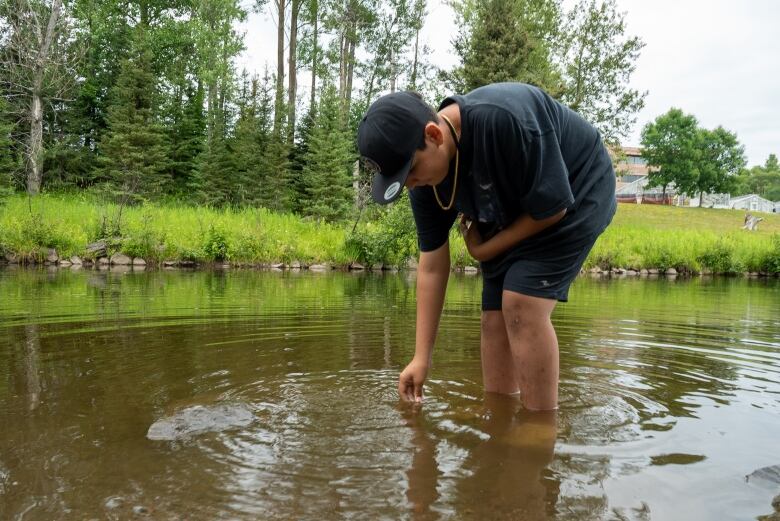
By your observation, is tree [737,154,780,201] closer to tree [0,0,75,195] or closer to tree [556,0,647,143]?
tree [556,0,647,143]

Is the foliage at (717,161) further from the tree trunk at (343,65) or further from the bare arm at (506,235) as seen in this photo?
the bare arm at (506,235)

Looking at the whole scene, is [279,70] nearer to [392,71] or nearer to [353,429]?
[392,71]

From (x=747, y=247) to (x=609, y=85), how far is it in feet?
40.1

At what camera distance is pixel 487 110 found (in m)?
2.15

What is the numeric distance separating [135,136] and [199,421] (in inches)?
951

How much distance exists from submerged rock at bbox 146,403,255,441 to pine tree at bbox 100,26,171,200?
22.4m

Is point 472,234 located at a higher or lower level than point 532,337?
higher

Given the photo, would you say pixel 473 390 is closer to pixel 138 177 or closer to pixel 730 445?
pixel 730 445

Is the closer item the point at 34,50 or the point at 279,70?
the point at 34,50

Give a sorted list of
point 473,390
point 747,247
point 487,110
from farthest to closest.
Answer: point 747,247, point 473,390, point 487,110

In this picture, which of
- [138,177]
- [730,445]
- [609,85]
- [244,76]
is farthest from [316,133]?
[730,445]

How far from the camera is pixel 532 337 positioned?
2.55 m

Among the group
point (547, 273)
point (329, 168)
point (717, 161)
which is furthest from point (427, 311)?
point (717, 161)

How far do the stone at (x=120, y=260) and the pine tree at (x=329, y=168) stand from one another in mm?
8643
